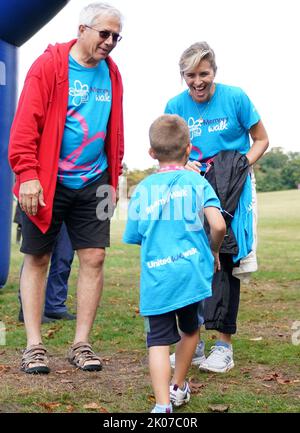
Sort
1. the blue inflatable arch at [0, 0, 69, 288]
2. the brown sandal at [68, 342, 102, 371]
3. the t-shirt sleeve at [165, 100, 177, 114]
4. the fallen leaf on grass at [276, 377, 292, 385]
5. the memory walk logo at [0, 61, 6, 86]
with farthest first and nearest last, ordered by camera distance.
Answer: the memory walk logo at [0, 61, 6, 86]
the blue inflatable arch at [0, 0, 69, 288]
the t-shirt sleeve at [165, 100, 177, 114]
the brown sandal at [68, 342, 102, 371]
the fallen leaf on grass at [276, 377, 292, 385]

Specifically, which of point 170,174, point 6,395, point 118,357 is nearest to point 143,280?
point 170,174

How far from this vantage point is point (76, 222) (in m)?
5.22

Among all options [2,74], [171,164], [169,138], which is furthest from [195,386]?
[2,74]

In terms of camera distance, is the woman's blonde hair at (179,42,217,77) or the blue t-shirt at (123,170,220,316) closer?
the blue t-shirt at (123,170,220,316)

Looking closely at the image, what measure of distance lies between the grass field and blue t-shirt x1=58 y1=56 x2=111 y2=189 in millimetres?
1196

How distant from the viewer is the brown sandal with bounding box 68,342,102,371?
16.4 ft

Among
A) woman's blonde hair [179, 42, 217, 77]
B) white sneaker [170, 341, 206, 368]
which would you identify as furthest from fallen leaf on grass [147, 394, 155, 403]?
woman's blonde hair [179, 42, 217, 77]

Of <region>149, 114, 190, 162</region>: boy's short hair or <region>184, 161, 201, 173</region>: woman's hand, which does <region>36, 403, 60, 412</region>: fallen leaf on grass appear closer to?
<region>149, 114, 190, 162</region>: boy's short hair

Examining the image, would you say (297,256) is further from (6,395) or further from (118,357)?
(6,395)

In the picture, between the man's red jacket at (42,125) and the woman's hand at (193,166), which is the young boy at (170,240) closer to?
the woman's hand at (193,166)

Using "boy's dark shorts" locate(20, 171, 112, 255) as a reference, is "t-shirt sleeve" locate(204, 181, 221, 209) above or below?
above

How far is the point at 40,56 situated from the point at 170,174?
1.46 m

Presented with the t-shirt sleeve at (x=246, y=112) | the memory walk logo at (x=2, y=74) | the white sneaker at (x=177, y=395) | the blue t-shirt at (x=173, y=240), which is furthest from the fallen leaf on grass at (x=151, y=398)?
the memory walk logo at (x=2, y=74)

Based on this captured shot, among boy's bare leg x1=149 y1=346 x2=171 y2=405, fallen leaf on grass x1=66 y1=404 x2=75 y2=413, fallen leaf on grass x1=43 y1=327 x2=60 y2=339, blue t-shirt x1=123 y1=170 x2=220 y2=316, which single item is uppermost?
blue t-shirt x1=123 y1=170 x2=220 y2=316
